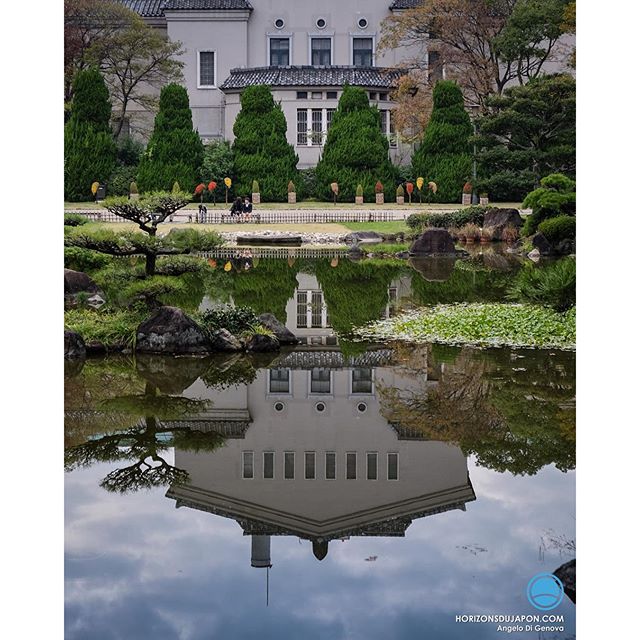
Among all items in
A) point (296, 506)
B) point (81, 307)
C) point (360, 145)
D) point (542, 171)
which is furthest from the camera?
point (360, 145)

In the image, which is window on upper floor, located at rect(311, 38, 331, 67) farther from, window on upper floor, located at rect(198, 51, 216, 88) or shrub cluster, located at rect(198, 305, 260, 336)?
shrub cluster, located at rect(198, 305, 260, 336)

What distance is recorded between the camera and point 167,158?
26.4 metres

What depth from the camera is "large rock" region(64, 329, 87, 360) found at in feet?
29.7

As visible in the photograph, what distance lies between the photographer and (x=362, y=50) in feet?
110

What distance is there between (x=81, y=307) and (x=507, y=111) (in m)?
14.3

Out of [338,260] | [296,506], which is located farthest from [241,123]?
[296,506]

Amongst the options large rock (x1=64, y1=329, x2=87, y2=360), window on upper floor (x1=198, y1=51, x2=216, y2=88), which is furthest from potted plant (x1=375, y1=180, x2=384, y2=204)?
large rock (x1=64, y1=329, x2=87, y2=360)

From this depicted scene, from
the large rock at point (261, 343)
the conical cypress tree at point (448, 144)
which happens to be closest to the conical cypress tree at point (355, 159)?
the conical cypress tree at point (448, 144)

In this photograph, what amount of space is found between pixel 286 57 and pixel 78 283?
74.3ft

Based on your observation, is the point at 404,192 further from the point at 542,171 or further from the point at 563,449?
the point at 563,449

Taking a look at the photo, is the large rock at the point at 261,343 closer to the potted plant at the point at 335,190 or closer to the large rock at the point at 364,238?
the large rock at the point at 364,238

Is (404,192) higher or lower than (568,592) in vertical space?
higher

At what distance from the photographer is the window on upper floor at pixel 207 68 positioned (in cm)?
3195

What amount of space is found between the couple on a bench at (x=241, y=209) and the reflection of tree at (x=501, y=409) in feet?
53.4
